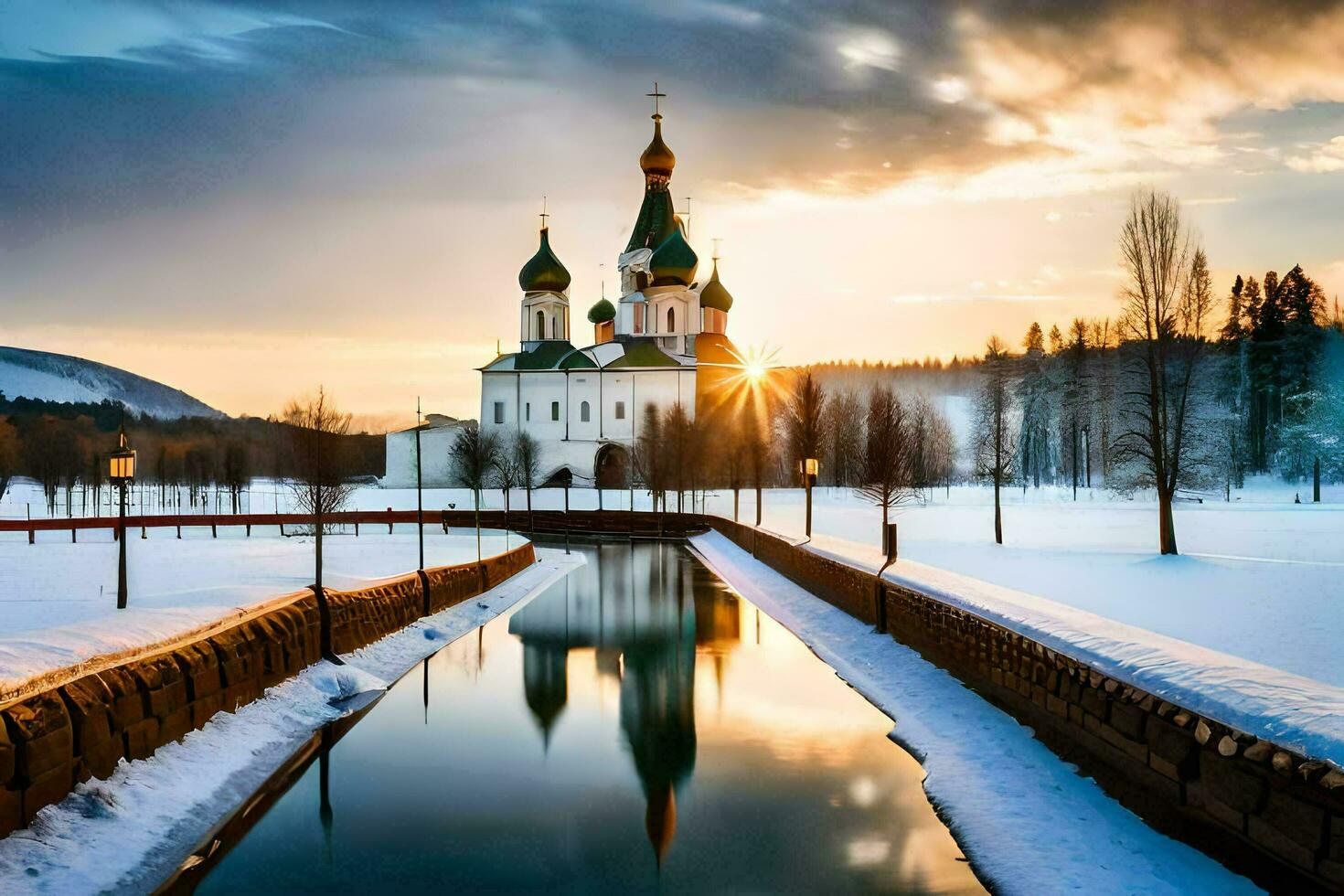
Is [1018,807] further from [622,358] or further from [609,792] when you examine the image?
[622,358]

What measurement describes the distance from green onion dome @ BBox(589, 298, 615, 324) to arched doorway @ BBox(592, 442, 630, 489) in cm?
1519

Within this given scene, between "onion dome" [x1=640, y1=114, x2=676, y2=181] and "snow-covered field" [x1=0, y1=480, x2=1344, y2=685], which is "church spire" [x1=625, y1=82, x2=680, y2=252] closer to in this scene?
Answer: "onion dome" [x1=640, y1=114, x2=676, y2=181]

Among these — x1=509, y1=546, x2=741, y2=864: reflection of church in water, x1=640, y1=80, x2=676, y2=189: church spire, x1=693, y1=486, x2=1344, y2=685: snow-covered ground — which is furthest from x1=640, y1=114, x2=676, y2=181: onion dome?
x1=509, y1=546, x2=741, y2=864: reflection of church in water

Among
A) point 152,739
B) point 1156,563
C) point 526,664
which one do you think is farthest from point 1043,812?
point 1156,563

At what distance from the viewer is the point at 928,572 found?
677 inches

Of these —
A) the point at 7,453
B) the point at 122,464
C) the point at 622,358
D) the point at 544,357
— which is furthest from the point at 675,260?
the point at 122,464

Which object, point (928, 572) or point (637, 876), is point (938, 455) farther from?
point (637, 876)

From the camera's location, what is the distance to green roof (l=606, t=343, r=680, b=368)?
7262 cm

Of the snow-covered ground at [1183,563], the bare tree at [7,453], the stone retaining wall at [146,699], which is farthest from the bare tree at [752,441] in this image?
the bare tree at [7,453]

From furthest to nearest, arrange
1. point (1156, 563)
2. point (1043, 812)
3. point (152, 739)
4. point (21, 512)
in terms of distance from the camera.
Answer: point (21, 512) → point (1156, 563) → point (152, 739) → point (1043, 812)

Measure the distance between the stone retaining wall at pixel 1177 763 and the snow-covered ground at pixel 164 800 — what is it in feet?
21.1

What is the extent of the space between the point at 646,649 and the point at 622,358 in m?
58.5

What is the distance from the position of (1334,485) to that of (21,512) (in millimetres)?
76831

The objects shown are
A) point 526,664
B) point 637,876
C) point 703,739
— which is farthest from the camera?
point 526,664
